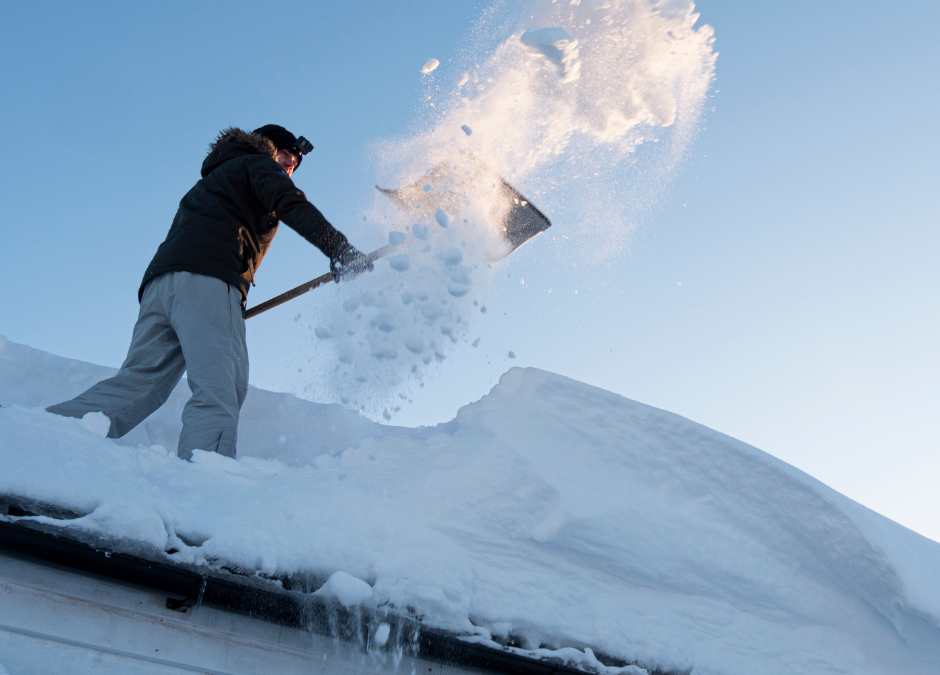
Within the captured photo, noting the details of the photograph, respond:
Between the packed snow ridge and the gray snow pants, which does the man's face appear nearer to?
the gray snow pants

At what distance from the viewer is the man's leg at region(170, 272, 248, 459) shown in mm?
1887

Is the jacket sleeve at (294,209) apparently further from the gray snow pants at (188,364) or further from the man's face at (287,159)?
the man's face at (287,159)

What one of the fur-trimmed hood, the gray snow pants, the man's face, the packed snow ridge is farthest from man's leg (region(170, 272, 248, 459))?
the man's face

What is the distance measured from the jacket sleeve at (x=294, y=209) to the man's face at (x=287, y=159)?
0.58 meters

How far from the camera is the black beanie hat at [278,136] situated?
111 inches

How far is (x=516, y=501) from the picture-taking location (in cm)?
166

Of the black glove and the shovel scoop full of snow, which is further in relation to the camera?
the shovel scoop full of snow

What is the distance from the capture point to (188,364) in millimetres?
2004

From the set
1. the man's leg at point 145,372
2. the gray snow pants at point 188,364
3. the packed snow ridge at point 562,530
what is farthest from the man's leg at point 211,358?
the packed snow ridge at point 562,530

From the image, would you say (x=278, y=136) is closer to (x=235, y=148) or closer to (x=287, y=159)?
(x=287, y=159)

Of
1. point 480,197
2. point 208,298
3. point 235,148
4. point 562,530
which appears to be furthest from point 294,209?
point 480,197

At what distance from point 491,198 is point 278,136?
1.38 m

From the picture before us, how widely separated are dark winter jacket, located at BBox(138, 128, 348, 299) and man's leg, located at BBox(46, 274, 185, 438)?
0.40 feet

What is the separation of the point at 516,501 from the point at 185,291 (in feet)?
4.48
